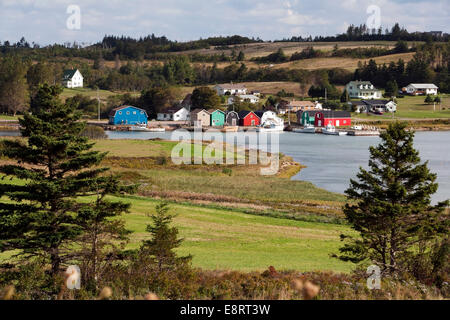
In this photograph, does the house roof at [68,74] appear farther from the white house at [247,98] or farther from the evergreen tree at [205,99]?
the evergreen tree at [205,99]

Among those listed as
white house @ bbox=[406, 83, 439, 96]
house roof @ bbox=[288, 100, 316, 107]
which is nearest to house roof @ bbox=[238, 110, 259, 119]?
house roof @ bbox=[288, 100, 316, 107]

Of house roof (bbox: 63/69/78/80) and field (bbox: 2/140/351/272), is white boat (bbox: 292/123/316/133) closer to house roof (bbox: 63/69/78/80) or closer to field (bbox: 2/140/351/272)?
field (bbox: 2/140/351/272)

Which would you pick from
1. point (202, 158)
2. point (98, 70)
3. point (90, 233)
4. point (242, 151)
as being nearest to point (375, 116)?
point (242, 151)

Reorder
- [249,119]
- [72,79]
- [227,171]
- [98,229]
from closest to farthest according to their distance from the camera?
[98,229]
[227,171]
[249,119]
[72,79]

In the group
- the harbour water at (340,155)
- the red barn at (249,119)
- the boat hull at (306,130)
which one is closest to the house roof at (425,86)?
the harbour water at (340,155)

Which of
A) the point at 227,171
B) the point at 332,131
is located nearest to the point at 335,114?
the point at 332,131

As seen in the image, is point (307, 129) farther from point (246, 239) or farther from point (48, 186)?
point (48, 186)

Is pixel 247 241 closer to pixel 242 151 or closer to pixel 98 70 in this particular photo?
pixel 242 151
